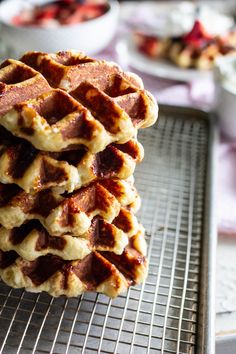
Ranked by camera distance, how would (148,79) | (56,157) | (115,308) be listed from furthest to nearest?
(148,79) < (115,308) < (56,157)

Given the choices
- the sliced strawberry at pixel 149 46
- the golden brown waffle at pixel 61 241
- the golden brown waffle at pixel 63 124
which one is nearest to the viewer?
the golden brown waffle at pixel 63 124

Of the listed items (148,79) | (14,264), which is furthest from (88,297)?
(148,79)

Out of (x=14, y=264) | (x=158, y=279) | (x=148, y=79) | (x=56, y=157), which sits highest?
(x=56, y=157)

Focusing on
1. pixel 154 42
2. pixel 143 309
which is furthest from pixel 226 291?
pixel 154 42

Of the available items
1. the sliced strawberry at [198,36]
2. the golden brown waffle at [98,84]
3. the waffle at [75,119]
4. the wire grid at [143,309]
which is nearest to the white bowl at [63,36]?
the sliced strawberry at [198,36]

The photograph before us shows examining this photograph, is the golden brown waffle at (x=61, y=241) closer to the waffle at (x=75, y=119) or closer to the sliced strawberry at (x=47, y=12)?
the waffle at (x=75, y=119)

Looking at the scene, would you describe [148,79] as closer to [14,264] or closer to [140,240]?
[140,240]
